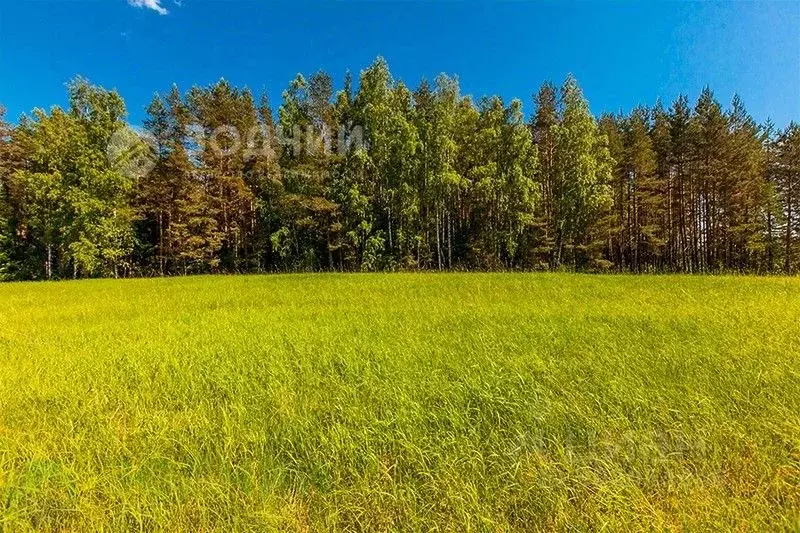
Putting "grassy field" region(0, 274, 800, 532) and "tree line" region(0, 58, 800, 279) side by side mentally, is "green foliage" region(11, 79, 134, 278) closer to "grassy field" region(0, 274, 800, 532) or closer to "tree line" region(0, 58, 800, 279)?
"tree line" region(0, 58, 800, 279)

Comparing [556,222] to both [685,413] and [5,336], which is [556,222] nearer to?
[685,413]

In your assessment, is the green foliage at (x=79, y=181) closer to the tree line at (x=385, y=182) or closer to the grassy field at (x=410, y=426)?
the tree line at (x=385, y=182)

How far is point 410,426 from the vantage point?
3619 millimetres

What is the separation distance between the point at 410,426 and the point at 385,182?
101 ft

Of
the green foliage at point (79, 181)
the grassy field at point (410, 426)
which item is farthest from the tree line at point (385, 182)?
the grassy field at point (410, 426)

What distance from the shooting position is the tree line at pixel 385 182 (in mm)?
30203

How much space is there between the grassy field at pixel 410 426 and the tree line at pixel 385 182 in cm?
2470

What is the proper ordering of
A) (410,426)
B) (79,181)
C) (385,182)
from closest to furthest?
(410,426)
(79,181)
(385,182)

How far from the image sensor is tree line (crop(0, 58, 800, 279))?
3020 cm

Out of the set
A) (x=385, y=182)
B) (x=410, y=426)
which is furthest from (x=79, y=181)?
(x=410, y=426)

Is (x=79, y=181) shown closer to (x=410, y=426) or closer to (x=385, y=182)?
(x=385, y=182)

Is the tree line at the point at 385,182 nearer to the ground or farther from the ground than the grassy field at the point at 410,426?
farther from the ground

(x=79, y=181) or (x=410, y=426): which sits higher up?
(x=79, y=181)

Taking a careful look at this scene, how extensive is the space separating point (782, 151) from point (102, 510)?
45423 millimetres
